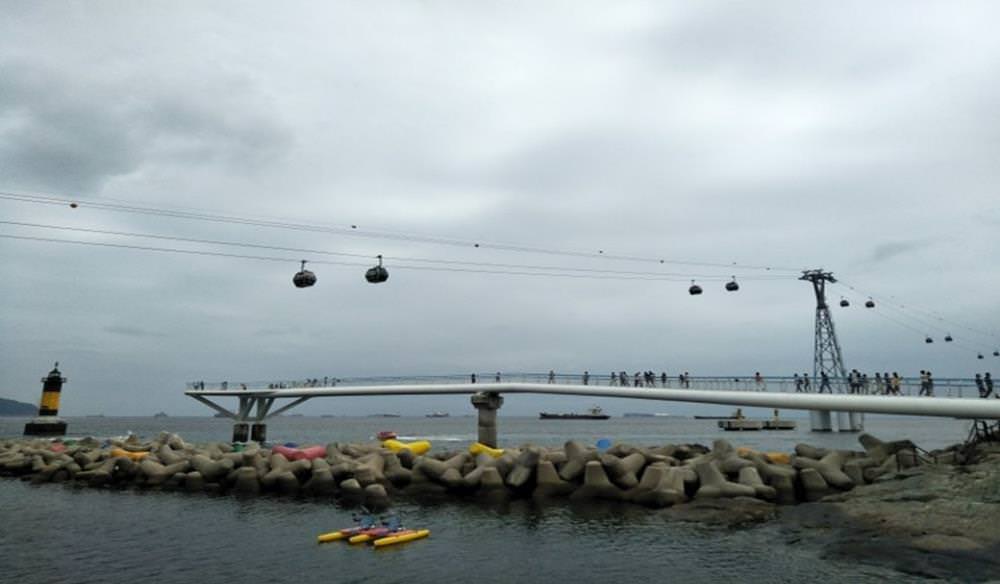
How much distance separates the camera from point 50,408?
3447 inches

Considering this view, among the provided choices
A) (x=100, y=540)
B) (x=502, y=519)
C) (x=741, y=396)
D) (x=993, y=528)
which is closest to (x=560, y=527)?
(x=502, y=519)

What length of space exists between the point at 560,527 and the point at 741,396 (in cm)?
1978

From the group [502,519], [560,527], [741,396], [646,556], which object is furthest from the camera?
[741,396]

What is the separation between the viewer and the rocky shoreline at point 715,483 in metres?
18.5

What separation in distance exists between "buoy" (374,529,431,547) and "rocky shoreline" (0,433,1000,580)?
19.5 ft

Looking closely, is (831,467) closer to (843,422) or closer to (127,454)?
(127,454)

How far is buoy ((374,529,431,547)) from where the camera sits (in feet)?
62.4

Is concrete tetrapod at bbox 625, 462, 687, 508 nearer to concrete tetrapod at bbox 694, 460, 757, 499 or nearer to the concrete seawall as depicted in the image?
the concrete seawall

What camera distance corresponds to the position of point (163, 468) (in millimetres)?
33469

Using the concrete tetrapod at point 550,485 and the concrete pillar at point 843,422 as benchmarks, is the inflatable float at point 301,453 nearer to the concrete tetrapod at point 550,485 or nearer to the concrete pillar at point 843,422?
the concrete tetrapod at point 550,485

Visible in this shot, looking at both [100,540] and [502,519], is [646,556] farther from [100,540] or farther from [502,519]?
Answer: [100,540]

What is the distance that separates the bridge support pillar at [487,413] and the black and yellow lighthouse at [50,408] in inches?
2505

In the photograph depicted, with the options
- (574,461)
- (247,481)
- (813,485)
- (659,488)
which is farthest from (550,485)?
(247,481)

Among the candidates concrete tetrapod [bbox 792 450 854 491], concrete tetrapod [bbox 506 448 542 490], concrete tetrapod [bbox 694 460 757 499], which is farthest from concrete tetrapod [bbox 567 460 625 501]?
concrete tetrapod [bbox 792 450 854 491]
